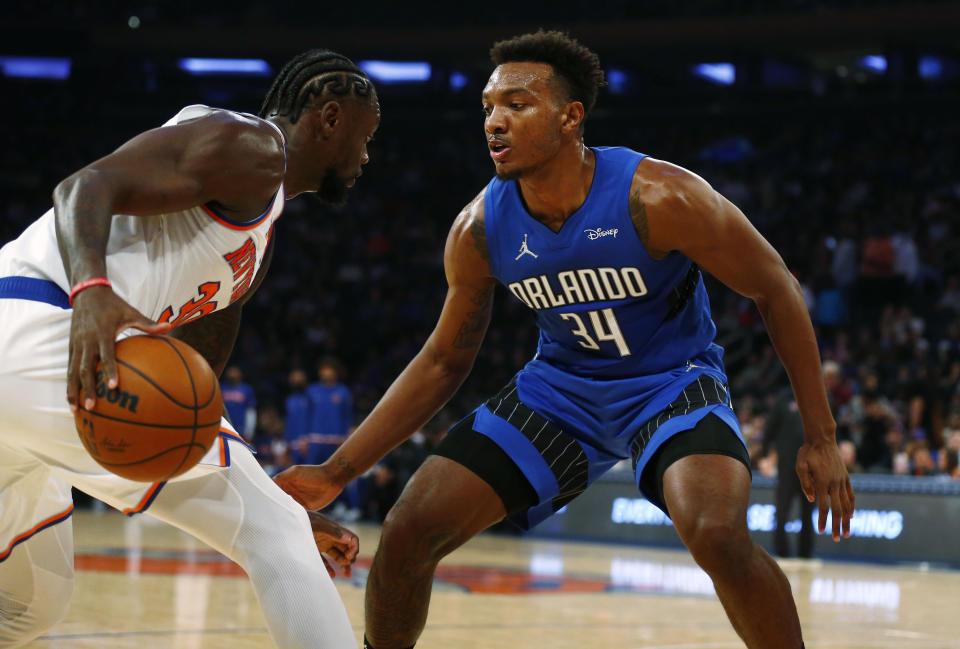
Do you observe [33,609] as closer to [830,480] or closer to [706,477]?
[706,477]

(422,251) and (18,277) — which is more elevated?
(422,251)

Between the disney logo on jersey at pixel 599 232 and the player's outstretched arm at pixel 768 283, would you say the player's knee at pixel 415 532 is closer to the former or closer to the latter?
the disney logo on jersey at pixel 599 232

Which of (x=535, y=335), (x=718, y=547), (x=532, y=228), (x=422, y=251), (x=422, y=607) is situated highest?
(x=422, y=251)

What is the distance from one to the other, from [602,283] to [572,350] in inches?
11.2

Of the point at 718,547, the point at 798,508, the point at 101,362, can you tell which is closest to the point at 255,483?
the point at 101,362

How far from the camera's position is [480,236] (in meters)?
3.77

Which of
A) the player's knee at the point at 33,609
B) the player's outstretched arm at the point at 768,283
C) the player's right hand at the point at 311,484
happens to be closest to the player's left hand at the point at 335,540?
the player's right hand at the point at 311,484

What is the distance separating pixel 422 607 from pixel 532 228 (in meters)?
1.23

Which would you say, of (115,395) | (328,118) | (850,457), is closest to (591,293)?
(328,118)

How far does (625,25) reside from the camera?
19.5m

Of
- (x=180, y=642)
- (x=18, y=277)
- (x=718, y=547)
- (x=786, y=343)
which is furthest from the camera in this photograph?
(x=180, y=642)

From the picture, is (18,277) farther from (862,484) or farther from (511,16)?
(511,16)

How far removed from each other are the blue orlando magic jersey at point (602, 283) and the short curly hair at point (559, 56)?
0.22 metres

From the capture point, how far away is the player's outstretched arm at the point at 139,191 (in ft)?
7.86
